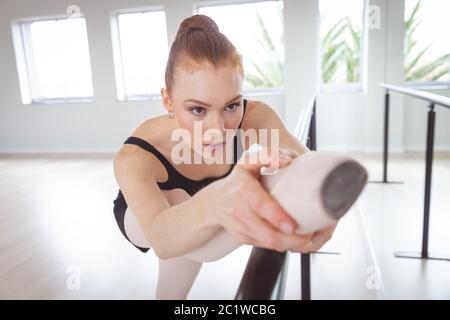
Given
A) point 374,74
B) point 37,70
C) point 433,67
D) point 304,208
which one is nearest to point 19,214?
point 37,70

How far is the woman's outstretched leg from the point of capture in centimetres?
24

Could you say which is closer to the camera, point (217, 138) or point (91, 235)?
point (217, 138)

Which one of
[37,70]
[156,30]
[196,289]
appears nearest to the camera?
[156,30]

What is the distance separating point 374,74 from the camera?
3.25ft

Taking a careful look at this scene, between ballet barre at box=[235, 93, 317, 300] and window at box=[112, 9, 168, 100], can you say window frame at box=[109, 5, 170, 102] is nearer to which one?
window at box=[112, 9, 168, 100]

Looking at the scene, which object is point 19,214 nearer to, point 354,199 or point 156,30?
point 156,30

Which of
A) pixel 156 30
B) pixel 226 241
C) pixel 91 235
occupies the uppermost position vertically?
pixel 156 30

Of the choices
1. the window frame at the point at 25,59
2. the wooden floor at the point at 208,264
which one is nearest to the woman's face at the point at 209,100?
the window frame at the point at 25,59

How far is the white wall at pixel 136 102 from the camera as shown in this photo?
1.16 ft

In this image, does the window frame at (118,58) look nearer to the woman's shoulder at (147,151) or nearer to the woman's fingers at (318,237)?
the woman's shoulder at (147,151)

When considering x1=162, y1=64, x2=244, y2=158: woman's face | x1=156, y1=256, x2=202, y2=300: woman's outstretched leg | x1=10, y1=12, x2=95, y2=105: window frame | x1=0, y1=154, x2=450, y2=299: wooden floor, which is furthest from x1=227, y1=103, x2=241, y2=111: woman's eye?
x1=0, y1=154, x2=450, y2=299: wooden floor

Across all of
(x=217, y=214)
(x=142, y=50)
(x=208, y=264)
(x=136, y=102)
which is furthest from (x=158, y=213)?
(x=208, y=264)

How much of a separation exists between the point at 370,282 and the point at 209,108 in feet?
2.71

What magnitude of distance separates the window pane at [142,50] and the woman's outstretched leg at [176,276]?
12 centimetres
